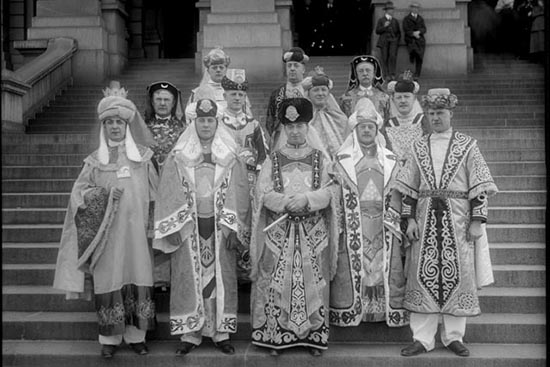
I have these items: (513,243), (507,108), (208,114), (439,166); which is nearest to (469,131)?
(507,108)

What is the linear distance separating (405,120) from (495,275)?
1.71m

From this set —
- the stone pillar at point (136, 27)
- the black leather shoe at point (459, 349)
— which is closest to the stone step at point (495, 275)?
the black leather shoe at point (459, 349)

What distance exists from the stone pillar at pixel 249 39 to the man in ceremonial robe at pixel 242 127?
8100 millimetres

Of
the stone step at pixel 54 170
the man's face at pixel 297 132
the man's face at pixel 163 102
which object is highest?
the man's face at pixel 163 102

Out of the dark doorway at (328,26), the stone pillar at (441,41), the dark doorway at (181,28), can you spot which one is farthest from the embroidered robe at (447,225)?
the dark doorway at (181,28)

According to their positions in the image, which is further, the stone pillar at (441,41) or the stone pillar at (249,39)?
the stone pillar at (441,41)

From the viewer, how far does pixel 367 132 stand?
5738 mm

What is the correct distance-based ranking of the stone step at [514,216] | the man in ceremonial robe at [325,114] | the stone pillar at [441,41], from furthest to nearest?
the stone pillar at [441,41], the stone step at [514,216], the man in ceremonial robe at [325,114]

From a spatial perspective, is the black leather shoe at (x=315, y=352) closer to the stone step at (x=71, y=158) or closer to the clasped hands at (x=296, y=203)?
the clasped hands at (x=296, y=203)

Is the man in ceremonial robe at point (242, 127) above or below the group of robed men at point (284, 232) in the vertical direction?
above

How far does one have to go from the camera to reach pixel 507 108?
1159cm

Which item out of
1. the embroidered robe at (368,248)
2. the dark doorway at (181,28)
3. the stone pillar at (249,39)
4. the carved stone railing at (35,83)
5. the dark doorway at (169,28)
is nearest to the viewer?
the embroidered robe at (368,248)

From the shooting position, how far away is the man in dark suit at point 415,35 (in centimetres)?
1437

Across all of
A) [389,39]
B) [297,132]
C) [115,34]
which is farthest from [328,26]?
[297,132]
